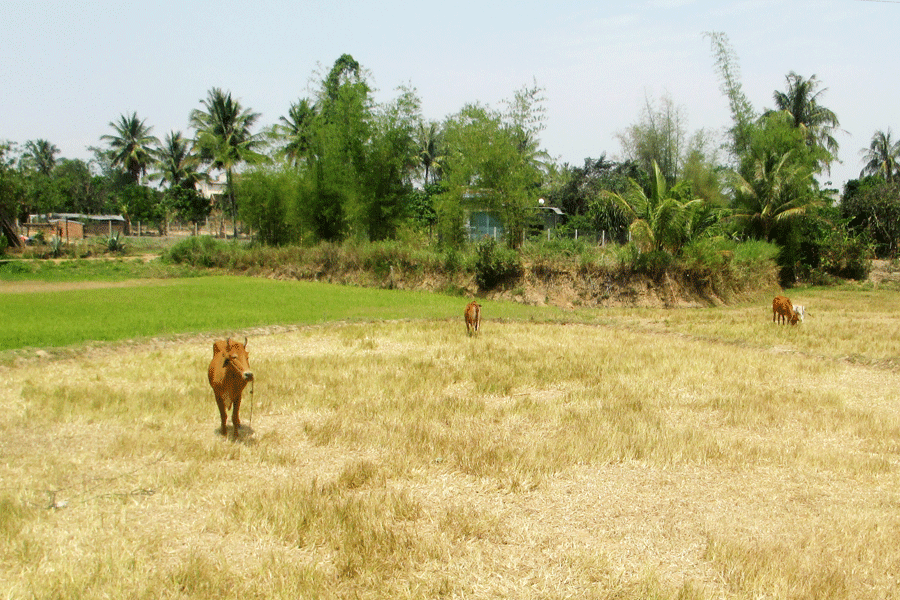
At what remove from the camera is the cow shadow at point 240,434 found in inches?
241

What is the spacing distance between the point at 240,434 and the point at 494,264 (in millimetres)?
15879

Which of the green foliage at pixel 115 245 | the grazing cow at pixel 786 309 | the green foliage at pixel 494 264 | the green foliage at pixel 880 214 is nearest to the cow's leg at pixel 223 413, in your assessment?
the grazing cow at pixel 786 309

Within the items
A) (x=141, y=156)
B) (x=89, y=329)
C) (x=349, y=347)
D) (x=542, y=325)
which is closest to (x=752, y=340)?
(x=542, y=325)

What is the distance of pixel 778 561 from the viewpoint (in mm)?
3904

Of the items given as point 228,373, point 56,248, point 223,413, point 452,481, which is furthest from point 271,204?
point 452,481

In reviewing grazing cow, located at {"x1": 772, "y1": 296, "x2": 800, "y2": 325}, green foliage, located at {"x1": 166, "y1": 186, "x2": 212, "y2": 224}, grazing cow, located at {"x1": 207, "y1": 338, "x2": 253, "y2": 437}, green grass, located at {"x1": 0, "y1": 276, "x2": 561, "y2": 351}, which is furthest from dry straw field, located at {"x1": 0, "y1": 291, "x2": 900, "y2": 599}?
green foliage, located at {"x1": 166, "y1": 186, "x2": 212, "y2": 224}

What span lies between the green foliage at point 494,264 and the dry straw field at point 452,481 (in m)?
11.4

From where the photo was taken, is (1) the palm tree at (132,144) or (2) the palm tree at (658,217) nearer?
(2) the palm tree at (658,217)

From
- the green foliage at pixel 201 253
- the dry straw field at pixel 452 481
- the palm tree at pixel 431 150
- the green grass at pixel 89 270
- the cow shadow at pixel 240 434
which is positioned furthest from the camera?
the palm tree at pixel 431 150

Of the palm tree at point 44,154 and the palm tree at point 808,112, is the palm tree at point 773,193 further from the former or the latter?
the palm tree at point 44,154

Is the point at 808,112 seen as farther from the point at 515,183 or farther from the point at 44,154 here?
the point at 44,154

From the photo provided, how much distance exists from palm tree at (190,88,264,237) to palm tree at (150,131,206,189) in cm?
540

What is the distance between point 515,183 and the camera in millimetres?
21531

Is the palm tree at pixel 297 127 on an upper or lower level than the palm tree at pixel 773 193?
upper
